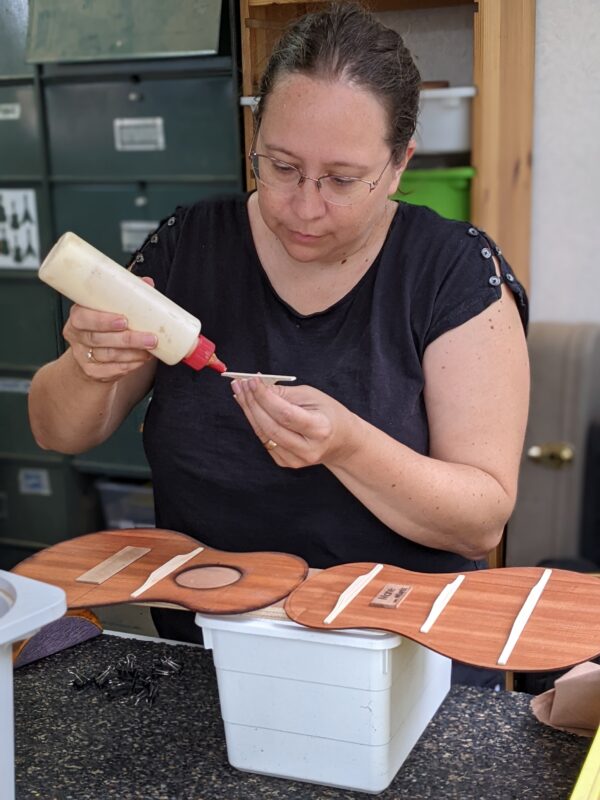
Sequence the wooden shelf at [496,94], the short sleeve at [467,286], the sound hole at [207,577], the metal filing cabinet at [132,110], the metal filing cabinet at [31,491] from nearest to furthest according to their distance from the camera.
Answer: the sound hole at [207,577], the short sleeve at [467,286], the wooden shelf at [496,94], the metal filing cabinet at [132,110], the metal filing cabinet at [31,491]

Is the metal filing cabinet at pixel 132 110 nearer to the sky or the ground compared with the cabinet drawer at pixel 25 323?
nearer to the sky

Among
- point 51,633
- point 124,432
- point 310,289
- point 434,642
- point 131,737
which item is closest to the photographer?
point 434,642

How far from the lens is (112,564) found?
3.53 ft

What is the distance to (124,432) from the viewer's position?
2.71 m

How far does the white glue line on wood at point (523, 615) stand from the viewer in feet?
2.84

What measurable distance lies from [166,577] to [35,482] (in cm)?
198

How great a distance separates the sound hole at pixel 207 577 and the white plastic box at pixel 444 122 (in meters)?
1.25

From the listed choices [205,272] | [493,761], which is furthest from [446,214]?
[493,761]

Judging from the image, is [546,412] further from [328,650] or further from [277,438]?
[328,650]

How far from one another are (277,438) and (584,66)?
57.8 inches

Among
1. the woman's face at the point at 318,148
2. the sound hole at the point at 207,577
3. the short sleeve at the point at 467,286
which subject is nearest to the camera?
the sound hole at the point at 207,577

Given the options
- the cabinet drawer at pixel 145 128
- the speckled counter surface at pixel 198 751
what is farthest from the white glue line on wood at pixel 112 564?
the cabinet drawer at pixel 145 128

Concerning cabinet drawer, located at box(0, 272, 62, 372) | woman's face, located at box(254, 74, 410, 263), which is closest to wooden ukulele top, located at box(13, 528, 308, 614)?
woman's face, located at box(254, 74, 410, 263)

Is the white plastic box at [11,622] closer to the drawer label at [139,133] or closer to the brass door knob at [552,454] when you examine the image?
the brass door knob at [552,454]
